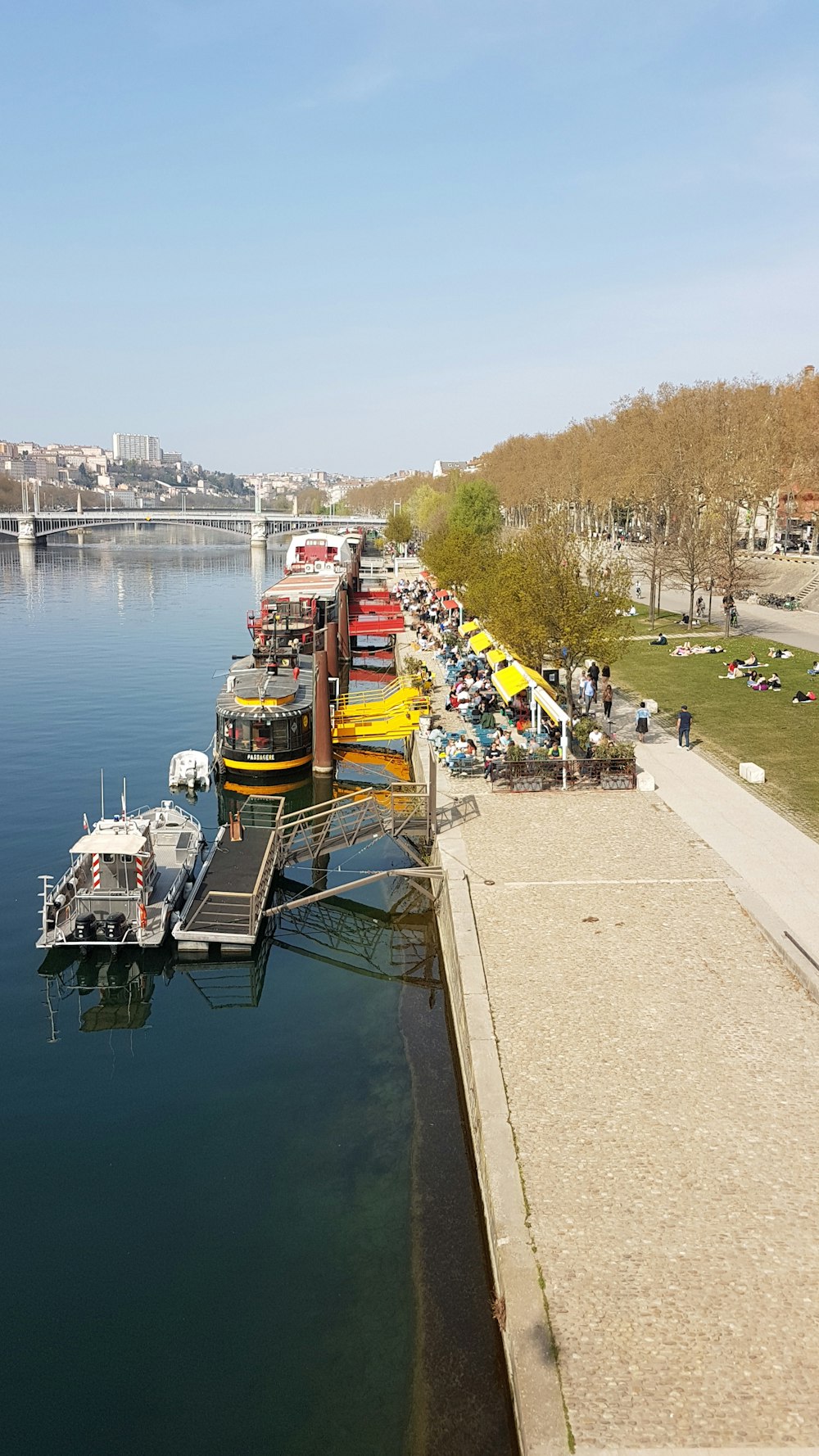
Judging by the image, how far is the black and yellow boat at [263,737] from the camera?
30906 mm

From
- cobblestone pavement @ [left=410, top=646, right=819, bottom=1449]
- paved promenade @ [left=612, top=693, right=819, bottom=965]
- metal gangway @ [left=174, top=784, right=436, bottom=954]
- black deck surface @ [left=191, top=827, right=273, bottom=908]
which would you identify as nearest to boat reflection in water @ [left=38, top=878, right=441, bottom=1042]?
metal gangway @ [left=174, top=784, right=436, bottom=954]

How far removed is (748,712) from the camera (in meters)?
32.5

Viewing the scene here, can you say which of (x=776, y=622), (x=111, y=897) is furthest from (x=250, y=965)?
(x=776, y=622)

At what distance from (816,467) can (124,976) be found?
56680 mm

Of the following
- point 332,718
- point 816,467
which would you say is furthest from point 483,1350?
point 816,467

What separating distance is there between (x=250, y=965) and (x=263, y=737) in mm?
12472

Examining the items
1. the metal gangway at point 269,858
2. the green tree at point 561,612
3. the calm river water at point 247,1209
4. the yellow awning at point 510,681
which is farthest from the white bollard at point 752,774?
the calm river water at point 247,1209

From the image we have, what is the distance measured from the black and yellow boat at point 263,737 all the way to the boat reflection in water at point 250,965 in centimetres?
972

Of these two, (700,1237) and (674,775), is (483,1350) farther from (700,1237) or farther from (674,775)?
(674,775)

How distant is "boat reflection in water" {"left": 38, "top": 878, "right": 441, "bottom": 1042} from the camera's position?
18.0 metres

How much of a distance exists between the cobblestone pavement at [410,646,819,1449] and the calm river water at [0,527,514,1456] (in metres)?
1.77

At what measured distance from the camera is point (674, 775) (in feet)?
84.2

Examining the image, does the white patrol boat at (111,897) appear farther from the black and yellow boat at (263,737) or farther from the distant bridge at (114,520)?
the distant bridge at (114,520)

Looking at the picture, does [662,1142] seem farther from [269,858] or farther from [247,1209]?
[269,858]
